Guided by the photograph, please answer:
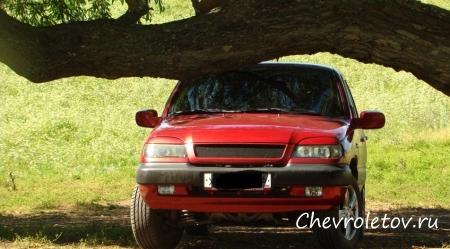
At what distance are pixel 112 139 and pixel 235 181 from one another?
14.6 meters

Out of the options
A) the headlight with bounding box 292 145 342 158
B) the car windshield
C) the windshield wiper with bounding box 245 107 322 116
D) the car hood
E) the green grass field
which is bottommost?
the green grass field

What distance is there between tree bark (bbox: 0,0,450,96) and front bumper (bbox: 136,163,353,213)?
203 centimetres

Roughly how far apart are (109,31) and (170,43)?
25.4 inches

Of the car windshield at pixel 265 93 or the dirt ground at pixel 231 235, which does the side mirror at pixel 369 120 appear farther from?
the dirt ground at pixel 231 235

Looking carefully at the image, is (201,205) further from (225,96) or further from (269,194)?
(225,96)

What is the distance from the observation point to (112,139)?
21859 millimetres

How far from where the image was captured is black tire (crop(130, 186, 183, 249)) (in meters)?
8.03

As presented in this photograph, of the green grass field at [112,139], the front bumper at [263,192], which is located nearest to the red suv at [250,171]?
the front bumper at [263,192]

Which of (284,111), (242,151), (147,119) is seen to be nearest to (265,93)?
(284,111)

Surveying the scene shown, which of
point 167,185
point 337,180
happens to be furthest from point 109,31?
point 337,180

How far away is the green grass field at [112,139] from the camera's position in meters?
14.7

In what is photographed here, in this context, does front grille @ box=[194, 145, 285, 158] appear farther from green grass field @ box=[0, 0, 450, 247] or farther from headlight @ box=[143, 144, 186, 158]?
green grass field @ box=[0, 0, 450, 247]

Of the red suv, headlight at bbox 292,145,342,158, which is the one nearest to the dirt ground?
the red suv

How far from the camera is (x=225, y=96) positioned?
8.95 metres
